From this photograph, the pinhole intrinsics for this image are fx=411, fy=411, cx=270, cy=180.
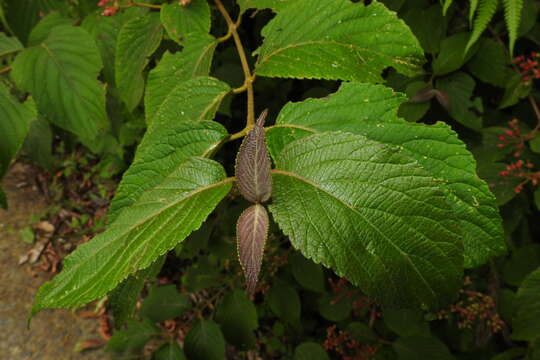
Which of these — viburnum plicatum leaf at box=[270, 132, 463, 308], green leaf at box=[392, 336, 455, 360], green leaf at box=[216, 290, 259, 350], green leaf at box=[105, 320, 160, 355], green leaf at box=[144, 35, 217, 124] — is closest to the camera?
viburnum plicatum leaf at box=[270, 132, 463, 308]

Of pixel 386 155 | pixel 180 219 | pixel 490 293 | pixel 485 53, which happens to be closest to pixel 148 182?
pixel 180 219

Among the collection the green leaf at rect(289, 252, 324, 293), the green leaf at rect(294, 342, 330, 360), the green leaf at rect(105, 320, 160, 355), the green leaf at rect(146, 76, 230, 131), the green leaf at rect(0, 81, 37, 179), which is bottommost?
the green leaf at rect(105, 320, 160, 355)

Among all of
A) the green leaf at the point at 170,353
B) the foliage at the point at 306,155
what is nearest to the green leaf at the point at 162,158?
the foliage at the point at 306,155

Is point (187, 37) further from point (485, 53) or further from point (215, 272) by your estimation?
point (215, 272)

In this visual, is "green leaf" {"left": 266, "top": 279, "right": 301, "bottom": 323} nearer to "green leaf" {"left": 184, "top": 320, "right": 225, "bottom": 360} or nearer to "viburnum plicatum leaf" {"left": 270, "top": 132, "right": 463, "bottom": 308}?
"green leaf" {"left": 184, "top": 320, "right": 225, "bottom": 360}

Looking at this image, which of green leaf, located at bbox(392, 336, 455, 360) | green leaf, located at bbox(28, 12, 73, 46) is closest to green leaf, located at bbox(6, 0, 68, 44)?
green leaf, located at bbox(28, 12, 73, 46)

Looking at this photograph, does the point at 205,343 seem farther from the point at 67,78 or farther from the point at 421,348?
the point at 67,78

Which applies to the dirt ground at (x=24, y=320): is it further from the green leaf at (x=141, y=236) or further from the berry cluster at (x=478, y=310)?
the green leaf at (x=141, y=236)

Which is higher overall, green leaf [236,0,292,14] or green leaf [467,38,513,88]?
green leaf [236,0,292,14]

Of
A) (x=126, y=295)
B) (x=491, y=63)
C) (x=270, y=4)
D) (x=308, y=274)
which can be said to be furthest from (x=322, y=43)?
(x=308, y=274)
